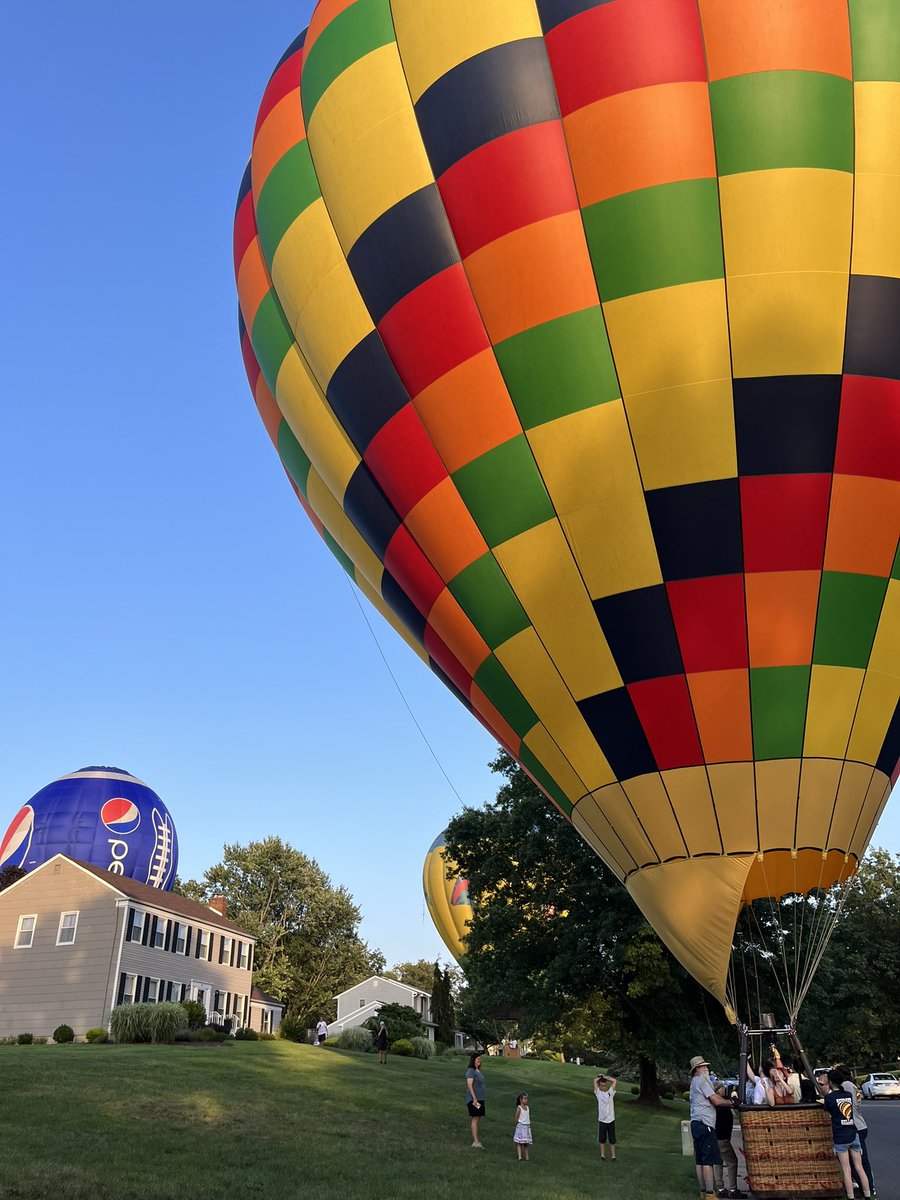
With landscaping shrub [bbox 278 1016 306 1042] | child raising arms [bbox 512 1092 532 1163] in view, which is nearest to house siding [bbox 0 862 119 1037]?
landscaping shrub [bbox 278 1016 306 1042]

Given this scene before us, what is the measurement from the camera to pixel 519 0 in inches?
361

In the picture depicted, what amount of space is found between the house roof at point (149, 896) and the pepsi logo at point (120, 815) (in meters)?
1.84

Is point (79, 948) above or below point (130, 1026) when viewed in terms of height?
above

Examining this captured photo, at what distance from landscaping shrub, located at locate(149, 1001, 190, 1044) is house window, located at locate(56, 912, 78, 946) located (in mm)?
7766

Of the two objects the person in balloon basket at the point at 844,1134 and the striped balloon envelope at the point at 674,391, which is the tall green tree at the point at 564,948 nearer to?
the person in balloon basket at the point at 844,1134

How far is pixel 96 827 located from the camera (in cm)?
3719

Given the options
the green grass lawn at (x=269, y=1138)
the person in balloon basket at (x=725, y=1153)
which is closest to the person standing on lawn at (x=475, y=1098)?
the green grass lawn at (x=269, y=1138)

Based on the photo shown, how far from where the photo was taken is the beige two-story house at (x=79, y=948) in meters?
30.3

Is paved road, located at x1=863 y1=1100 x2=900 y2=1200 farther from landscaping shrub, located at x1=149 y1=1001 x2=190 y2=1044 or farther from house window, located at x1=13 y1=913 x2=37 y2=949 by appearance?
house window, located at x1=13 y1=913 x2=37 y2=949

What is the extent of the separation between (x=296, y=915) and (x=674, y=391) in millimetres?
59802

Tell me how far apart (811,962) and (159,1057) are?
1361 centimetres

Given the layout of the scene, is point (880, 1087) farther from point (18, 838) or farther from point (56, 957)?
point (18, 838)

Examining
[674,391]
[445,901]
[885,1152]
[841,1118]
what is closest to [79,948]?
[445,901]

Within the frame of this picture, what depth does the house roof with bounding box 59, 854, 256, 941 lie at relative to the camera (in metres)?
32.2
